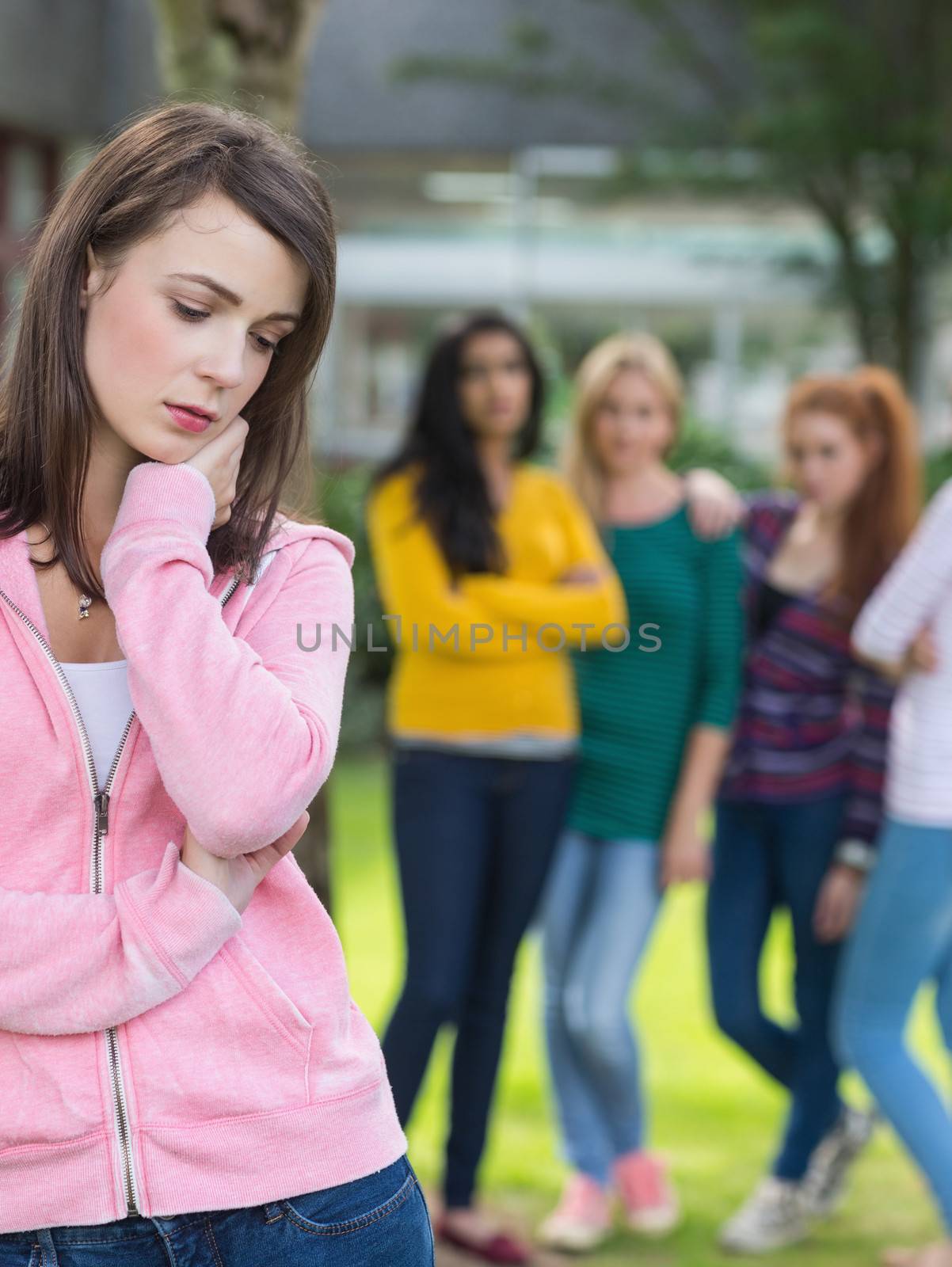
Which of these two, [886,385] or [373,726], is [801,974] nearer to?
[886,385]

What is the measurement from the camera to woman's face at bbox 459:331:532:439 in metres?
3.37

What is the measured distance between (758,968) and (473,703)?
2.98 feet

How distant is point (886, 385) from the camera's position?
3404 millimetres

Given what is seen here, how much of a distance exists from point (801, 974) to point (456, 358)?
1.55 metres

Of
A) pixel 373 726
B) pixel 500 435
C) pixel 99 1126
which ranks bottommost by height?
pixel 373 726

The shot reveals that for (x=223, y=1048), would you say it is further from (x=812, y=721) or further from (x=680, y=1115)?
(x=680, y=1115)

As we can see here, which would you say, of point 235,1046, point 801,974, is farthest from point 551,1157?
point 235,1046

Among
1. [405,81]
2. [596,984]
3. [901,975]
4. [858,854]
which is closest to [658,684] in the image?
[858,854]

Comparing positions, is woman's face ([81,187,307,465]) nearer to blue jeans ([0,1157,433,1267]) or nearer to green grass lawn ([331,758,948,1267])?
blue jeans ([0,1157,433,1267])

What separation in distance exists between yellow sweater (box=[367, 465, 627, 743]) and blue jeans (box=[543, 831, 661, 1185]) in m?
0.34

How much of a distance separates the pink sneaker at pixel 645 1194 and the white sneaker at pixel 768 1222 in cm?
13

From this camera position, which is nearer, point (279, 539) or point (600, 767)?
point (279, 539)

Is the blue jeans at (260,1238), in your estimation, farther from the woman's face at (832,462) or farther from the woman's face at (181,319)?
the woman's face at (832,462)

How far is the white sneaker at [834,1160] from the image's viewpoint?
341 centimetres
